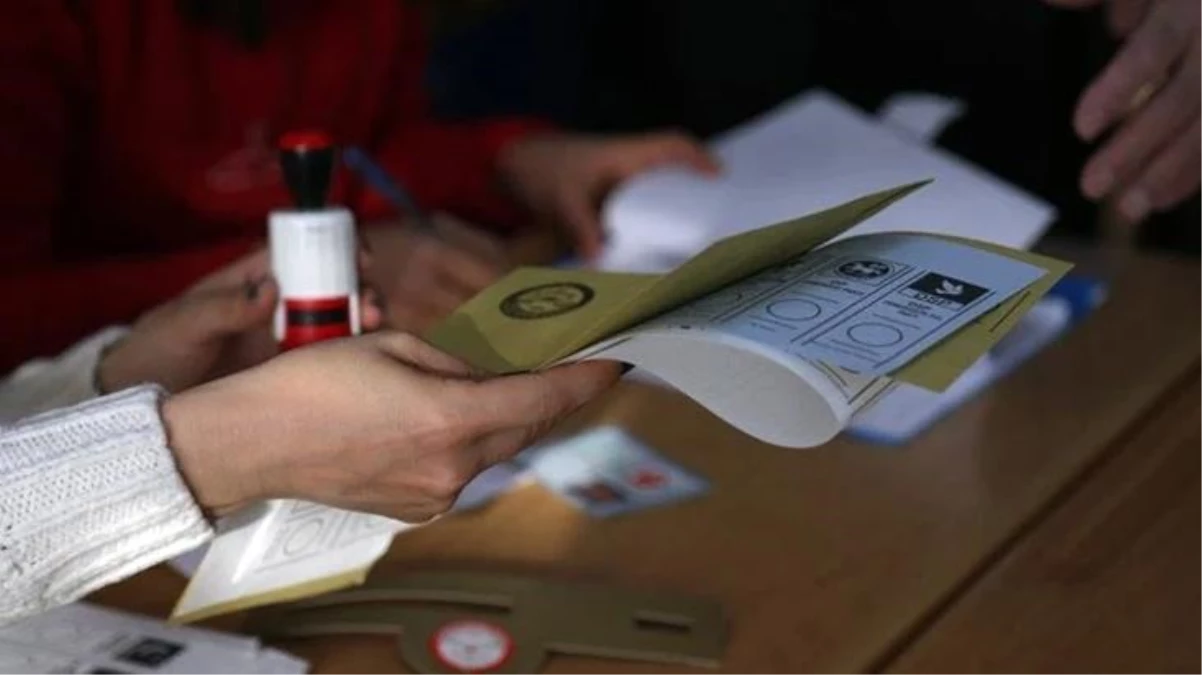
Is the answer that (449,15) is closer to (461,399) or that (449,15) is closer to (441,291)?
(441,291)

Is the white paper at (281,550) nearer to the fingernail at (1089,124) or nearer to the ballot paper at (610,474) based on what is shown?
the ballot paper at (610,474)

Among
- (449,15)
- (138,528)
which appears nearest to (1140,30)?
(138,528)

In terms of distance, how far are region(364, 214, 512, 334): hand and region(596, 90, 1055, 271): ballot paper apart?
0.12 meters

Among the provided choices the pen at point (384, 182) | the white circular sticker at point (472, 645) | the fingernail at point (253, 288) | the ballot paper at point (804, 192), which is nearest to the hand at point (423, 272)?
the pen at point (384, 182)

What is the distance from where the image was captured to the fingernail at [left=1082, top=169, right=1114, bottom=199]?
1.02 metres

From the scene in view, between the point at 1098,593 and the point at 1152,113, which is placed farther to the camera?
the point at 1152,113

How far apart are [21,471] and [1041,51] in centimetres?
134

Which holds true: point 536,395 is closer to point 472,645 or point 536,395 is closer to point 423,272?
point 472,645

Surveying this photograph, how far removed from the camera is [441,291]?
1168mm

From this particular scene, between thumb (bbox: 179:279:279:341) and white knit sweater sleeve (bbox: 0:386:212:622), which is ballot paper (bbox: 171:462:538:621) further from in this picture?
thumb (bbox: 179:279:279:341)

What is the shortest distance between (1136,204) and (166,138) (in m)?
0.73

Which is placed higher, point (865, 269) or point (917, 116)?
point (865, 269)

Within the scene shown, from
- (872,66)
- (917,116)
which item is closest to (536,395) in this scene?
(917,116)

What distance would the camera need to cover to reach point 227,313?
34.3 inches
